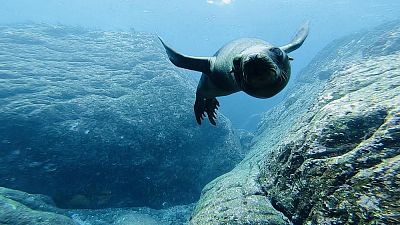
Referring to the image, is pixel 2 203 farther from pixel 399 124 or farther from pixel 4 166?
pixel 399 124

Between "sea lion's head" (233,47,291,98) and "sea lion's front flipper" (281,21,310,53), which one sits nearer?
"sea lion's head" (233,47,291,98)

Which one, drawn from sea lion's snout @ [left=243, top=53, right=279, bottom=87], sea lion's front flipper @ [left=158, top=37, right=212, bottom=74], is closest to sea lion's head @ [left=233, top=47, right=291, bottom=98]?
sea lion's snout @ [left=243, top=53, right=279, bottom=87]

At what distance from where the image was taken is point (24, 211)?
8422mm

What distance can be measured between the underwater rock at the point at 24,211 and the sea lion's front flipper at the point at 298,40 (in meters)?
8.33

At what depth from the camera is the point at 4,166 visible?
10.5 meters

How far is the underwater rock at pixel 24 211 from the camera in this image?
7914 mm

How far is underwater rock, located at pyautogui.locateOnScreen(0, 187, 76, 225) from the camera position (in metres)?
7.91

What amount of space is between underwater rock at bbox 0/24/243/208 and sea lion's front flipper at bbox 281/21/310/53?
30.1 feet

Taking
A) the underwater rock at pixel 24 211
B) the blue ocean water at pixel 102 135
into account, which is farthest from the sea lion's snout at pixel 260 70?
the blue ocean water at pixel 102 135

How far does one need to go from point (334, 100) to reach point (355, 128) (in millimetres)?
1377

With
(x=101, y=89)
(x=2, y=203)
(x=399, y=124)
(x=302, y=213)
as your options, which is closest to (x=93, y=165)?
(x=2, y=203)

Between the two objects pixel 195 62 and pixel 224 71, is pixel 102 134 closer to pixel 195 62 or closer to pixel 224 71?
pixel 195 62

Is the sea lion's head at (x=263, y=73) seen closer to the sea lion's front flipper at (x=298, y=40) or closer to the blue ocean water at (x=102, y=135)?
the sea lion's front flipper at (x=298, y=40)

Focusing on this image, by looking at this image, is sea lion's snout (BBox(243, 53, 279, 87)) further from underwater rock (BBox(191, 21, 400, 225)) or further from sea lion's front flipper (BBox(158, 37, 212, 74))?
sea lion's front flipper (BBox(158, 37, 212, 74))
